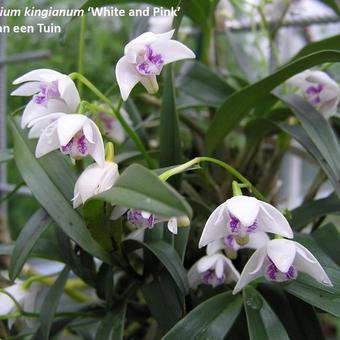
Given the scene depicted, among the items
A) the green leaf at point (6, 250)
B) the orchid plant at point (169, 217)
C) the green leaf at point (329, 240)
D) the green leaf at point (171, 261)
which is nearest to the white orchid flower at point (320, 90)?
the orchid plant at point (169, 217)

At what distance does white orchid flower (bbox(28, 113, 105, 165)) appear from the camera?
383 mm

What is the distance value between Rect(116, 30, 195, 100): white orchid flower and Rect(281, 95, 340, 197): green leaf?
0.16 m

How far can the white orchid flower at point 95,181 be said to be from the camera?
0.38 metres

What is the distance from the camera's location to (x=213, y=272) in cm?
49

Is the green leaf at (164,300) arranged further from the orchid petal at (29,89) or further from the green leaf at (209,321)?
the orchid petal at (29,89)

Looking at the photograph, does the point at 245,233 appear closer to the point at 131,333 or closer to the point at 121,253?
the point at 121,253

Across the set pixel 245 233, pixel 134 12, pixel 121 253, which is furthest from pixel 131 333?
pixel 134 12

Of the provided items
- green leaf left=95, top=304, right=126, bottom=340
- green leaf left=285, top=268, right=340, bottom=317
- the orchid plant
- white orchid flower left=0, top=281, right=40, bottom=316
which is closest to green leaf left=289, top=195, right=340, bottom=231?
the orchid plant

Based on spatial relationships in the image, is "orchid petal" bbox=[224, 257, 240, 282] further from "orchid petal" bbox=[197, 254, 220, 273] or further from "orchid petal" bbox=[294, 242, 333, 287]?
"orchid petal" bbox=[294, 242, 333, 287]

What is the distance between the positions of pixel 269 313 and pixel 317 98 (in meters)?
0.26

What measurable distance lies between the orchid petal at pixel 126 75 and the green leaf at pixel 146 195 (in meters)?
0.10

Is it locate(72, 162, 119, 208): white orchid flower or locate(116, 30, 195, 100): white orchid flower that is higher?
locate(116, 30, 195, 100): white orchid flower

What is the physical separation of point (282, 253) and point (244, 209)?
5 cm

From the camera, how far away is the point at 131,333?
685 mm
